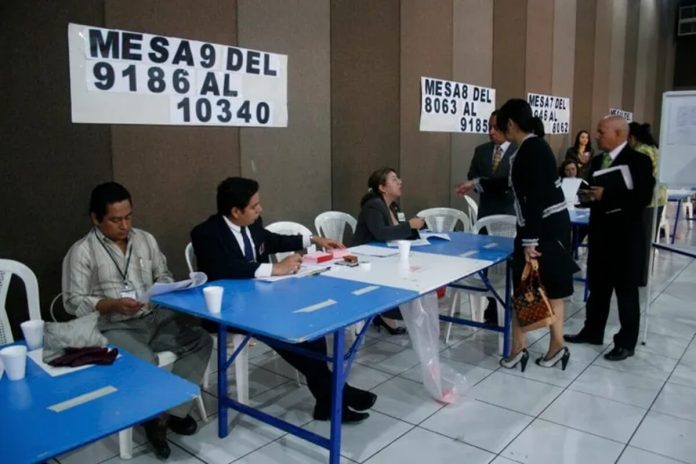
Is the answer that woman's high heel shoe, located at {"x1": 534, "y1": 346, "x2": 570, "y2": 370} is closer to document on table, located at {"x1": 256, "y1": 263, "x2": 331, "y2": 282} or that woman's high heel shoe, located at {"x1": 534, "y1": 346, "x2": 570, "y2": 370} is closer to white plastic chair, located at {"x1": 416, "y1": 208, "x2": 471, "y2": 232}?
white plastic chair, located at {"x1": 416, "y1": 208, "x2": 471, "y2": 232}

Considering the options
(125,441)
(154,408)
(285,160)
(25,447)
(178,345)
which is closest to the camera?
(25,447)

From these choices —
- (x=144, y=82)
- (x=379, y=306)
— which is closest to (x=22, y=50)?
(x=144, y=82)

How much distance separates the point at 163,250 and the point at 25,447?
2.20m

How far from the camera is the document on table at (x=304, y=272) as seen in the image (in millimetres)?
2568

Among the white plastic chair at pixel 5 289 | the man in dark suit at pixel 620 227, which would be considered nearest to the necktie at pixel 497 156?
the man in dark suit at pixel 620 227

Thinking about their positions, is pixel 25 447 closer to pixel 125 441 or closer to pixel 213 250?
pixel 125 441

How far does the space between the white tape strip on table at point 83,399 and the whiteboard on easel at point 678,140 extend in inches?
142

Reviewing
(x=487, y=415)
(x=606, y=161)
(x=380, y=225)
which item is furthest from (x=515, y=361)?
(x=606, y=161)

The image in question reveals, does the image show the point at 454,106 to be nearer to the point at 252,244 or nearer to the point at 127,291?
the point at 252,244

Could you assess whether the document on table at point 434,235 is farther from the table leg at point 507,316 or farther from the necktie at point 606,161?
the necktie at point 606,161

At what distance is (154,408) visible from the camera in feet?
4.55

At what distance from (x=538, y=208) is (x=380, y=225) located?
98 centimetres

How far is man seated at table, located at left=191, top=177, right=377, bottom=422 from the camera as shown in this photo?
2.57 meters

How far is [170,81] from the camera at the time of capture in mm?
3254
